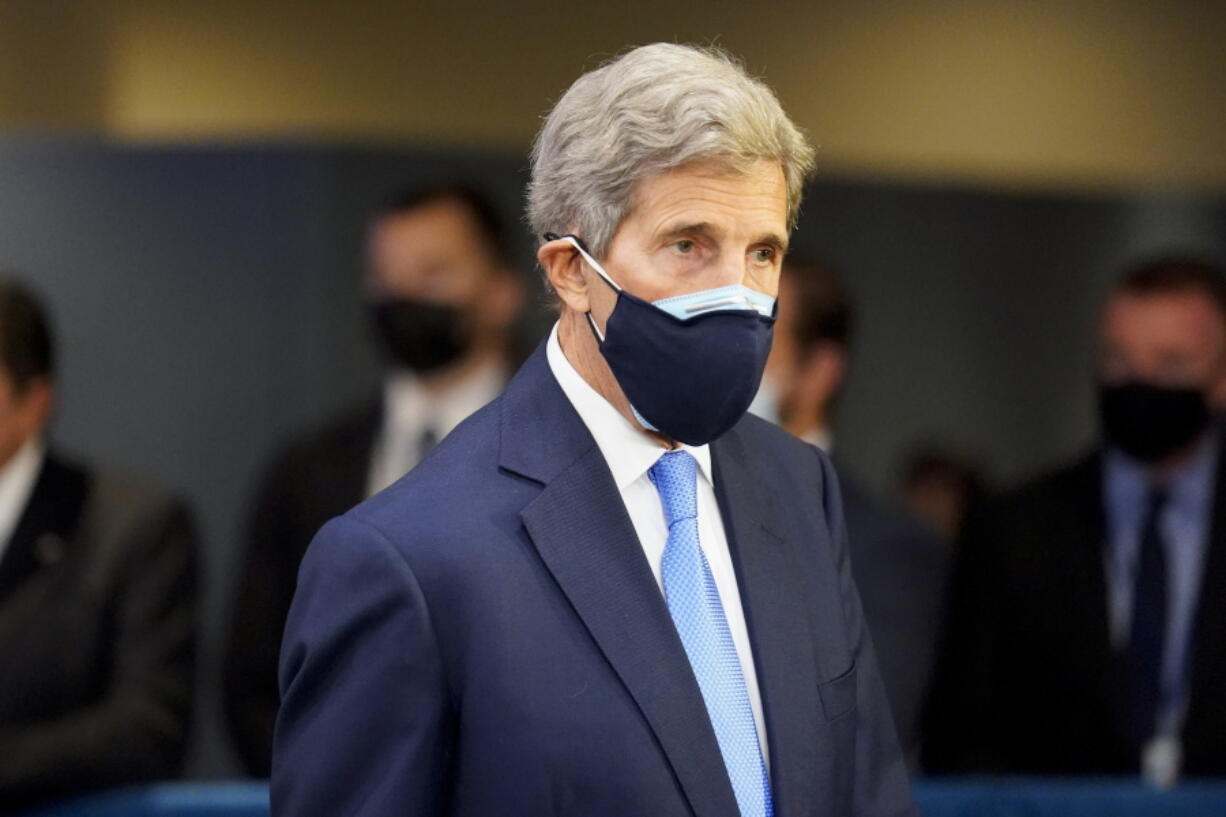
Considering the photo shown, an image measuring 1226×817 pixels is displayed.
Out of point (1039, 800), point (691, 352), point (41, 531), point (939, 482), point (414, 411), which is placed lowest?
point (1039, 800)

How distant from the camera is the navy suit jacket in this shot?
1.89 m

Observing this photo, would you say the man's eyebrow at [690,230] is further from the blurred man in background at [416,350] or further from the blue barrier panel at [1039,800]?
the blurred man in background at [416,350]

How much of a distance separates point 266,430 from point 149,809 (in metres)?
1.71

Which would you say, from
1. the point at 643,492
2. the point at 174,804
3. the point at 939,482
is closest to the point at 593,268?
the point at 643,492

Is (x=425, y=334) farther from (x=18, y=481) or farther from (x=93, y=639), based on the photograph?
(x=93, y=639)

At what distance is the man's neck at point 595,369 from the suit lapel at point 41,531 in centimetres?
219

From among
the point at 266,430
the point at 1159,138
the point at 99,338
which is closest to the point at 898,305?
the point at 1159,138

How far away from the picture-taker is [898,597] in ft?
13.1

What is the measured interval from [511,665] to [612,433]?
31 cm

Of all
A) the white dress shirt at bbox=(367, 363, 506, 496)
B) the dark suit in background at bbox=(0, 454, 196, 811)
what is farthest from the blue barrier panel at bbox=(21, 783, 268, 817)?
the white dress shirt at bbox=(367, 363, 506, 496)

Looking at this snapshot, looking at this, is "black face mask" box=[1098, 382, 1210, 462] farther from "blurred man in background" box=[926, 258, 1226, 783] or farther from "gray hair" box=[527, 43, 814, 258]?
"gray hair" box=[527, 43, 814, 258]

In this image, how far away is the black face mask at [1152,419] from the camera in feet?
13.7

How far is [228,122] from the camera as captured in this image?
5422 millimetres

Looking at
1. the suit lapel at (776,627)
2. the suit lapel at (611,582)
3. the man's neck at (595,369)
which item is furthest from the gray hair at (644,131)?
the suit lapel at (776,627)
